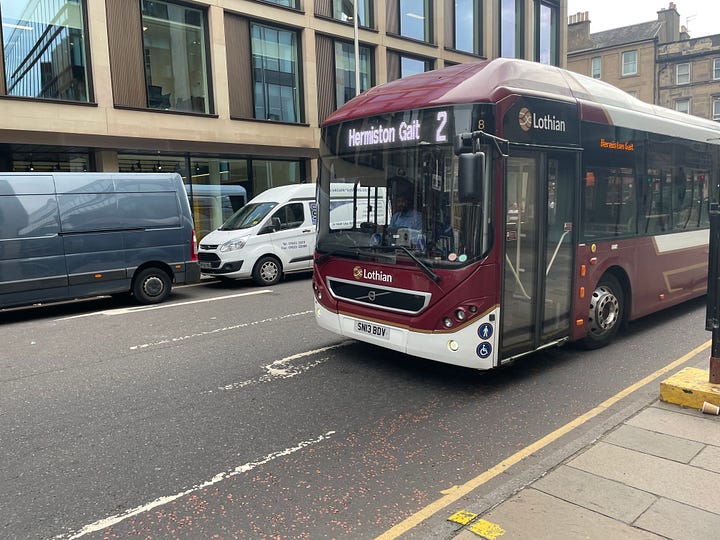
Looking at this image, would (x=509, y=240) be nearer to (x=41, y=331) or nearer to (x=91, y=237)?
(x=41, y=331)

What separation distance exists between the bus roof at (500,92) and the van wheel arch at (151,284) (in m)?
6.44

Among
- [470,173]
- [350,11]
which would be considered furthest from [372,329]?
[350,11]

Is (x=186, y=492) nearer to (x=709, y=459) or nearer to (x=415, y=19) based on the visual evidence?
(x=709, y=459)

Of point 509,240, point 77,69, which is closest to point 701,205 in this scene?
point 509,240

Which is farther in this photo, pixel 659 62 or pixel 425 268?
pixel 659 62

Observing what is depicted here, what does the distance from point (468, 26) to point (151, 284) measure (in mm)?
20653

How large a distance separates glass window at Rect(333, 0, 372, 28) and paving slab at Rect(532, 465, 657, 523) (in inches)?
801

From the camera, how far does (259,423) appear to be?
187 inches

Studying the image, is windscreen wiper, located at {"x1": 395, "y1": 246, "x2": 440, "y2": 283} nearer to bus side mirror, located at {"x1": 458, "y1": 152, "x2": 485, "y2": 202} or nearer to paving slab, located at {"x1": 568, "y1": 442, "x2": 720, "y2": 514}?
bus side mirror, located at {"x1": 458, "y1": 152, "x2": 485, "y2": 202}

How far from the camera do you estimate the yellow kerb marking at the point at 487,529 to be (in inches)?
117

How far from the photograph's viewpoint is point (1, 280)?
9.38 metres

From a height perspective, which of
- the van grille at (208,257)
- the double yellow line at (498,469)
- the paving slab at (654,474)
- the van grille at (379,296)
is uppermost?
the van grille at (379,296)

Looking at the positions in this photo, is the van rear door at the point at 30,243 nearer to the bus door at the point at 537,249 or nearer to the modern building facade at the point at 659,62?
the bus door at the point at 537,249

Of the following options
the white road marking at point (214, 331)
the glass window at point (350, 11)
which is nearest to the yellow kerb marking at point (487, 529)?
the white road marking at point (214, 331)
